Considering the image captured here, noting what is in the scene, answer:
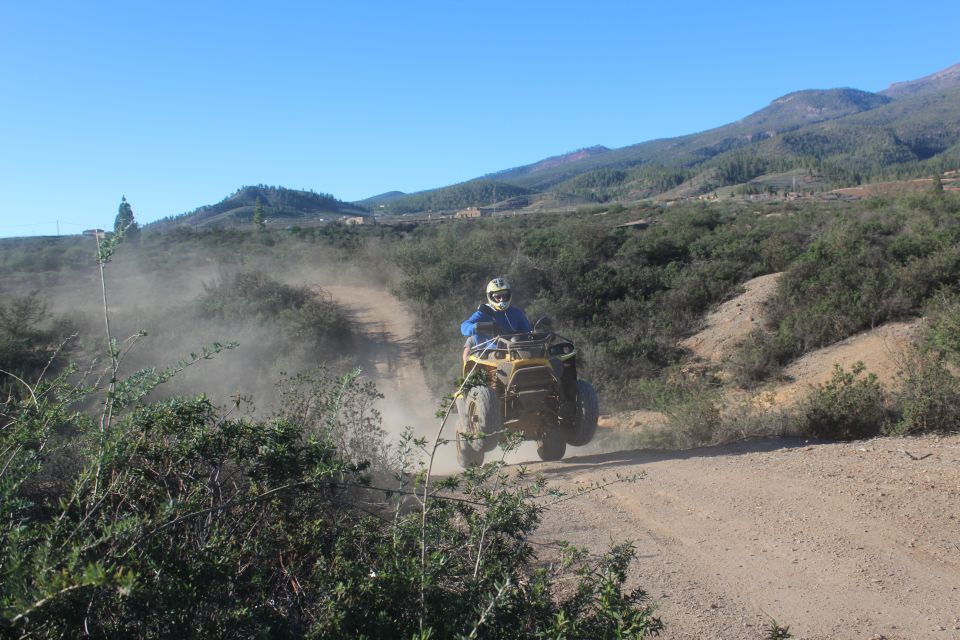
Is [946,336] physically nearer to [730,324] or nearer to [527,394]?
[527,394]

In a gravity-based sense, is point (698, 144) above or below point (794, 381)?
above

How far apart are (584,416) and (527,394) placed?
0.77 meters

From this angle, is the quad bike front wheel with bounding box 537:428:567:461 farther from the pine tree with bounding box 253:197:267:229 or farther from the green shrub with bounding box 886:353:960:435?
the pine tree with bounding box 253:197:267:229

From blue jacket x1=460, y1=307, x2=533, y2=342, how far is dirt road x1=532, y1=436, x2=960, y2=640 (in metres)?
1.60

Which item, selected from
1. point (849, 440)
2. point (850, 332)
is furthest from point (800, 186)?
point (849, 440)

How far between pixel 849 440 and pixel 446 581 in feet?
20.5

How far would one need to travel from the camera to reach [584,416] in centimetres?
707

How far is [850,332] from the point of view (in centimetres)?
1249

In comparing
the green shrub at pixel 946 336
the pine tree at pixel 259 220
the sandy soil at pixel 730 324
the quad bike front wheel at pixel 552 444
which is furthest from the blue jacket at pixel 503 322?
the pine tree at pixel 259 220

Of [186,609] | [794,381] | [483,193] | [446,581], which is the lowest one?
[794,381]

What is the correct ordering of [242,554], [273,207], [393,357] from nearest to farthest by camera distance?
[242,554], [393,357], [273,207]

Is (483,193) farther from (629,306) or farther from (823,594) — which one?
(823,594)

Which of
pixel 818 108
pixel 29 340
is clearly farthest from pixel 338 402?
pixel 818 108

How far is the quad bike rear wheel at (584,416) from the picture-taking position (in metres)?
7.05
